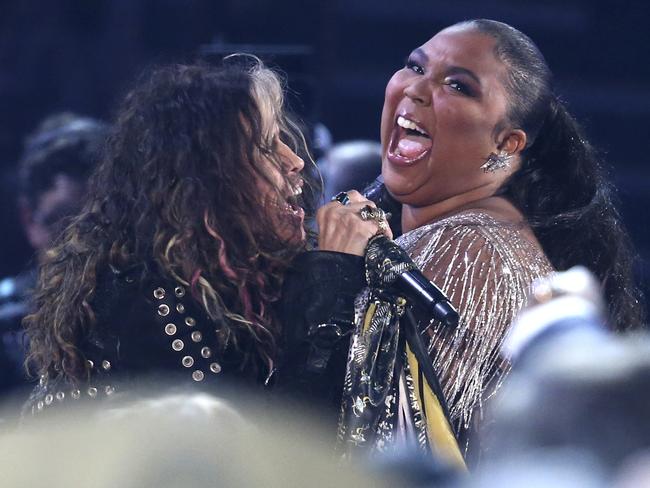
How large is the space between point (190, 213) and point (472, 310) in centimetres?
65

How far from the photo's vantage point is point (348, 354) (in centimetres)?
208

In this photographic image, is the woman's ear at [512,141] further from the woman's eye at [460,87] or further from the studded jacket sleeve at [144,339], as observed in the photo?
the studded jacket sleeve at [144,339]

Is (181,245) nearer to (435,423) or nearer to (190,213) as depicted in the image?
(190,213)

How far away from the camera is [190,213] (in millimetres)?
1979

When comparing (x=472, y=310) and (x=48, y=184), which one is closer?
(x=472, y=310)

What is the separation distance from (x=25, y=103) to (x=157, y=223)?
8.37 feet

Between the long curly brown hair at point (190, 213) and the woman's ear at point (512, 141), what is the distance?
2.16 ft

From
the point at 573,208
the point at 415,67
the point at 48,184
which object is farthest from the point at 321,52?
the point at 573,208

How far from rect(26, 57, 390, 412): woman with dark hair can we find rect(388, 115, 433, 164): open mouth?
469 millimetres

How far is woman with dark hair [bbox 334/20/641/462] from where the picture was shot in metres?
2.41

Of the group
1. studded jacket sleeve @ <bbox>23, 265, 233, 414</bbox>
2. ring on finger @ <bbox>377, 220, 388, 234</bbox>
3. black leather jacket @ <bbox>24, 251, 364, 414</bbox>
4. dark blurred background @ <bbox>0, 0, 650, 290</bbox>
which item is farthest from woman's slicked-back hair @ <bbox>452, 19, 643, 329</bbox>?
dark blurred background @ <bbox>0, 0, 650, 290</bbox>

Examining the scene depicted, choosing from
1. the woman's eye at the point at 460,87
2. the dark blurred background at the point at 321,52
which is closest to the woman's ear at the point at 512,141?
the woman's eye at the point at 460,87

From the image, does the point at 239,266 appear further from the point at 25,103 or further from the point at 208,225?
the point at 25,103

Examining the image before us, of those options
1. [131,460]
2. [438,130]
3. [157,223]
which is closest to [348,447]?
[157,223]
